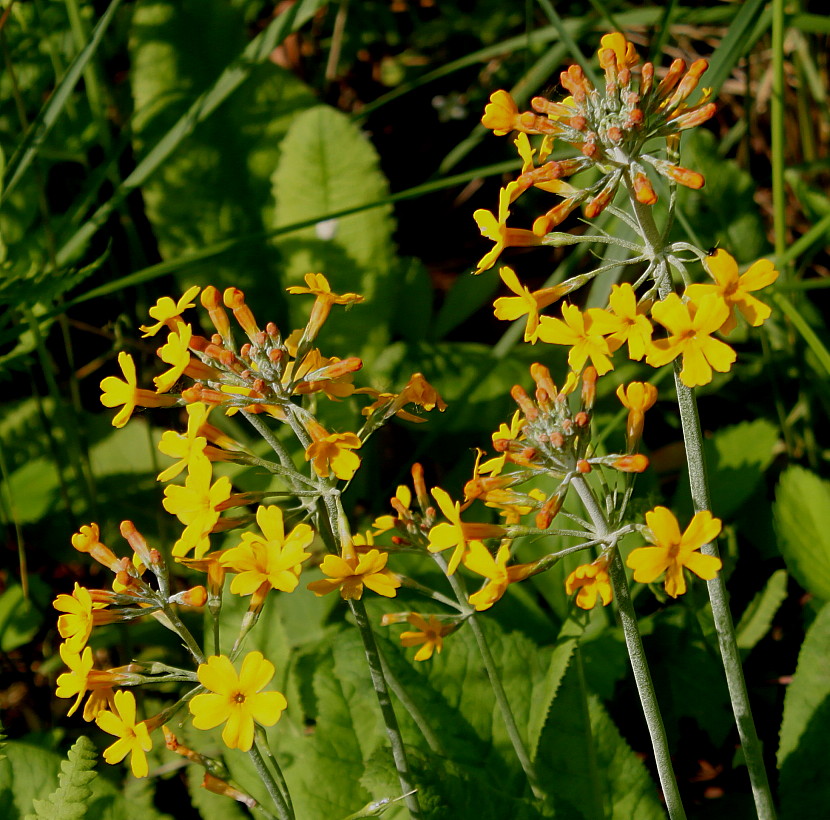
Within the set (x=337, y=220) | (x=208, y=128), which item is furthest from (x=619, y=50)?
(x=208, y=128)

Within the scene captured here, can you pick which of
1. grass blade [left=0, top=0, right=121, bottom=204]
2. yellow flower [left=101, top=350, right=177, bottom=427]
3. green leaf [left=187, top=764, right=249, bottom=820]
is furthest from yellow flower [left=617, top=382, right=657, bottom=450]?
grass blade [left=0, top=0, right=121, bottom=204]

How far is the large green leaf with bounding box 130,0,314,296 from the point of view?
448 cm

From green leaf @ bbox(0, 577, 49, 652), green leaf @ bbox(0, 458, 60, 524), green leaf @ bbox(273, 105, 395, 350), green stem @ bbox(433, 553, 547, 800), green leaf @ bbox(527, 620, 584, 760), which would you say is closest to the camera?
green stem @ bbox(433, 553, 547, 800)

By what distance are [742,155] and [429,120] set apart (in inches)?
72.9

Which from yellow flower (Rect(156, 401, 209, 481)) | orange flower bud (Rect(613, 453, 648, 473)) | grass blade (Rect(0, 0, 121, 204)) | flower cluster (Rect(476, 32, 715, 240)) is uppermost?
grass blade (Rect(0, 0, 121, 204))

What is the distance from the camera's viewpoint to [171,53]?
4.49m

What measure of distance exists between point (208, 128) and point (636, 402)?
11.2ft

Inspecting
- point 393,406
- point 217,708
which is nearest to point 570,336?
point 393,406

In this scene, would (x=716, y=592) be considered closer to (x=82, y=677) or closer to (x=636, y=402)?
(x=636, y=402)

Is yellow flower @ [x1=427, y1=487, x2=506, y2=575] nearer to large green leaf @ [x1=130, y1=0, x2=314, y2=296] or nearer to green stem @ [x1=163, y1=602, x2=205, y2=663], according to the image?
green stem @ [x1=163, y1=602, x2=205, y2=663]

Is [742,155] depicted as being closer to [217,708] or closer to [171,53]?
[171,53]

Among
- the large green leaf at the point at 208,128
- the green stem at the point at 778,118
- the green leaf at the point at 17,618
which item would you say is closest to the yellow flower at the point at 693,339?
the green stem at the point at 778,118

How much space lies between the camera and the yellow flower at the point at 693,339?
1582mm

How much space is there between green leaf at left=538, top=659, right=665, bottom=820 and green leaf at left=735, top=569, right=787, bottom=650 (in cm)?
64
